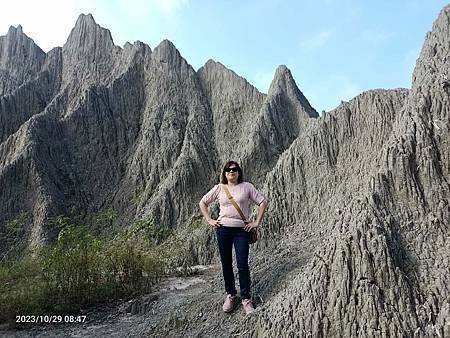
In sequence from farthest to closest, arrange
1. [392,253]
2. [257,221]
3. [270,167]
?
[270,167] → [257,221] → [392,253]

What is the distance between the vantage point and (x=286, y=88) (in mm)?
24906

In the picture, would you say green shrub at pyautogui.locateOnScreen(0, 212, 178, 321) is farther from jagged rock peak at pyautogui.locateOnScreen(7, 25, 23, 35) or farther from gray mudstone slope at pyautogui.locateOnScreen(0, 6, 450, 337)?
jagged rock peak at pyautogui.locateOnScreen(7, 25, 23, 35)

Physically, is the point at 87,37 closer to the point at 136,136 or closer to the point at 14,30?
the point at 14,30

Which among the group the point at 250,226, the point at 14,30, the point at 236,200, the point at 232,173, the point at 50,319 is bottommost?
the point at 50,319

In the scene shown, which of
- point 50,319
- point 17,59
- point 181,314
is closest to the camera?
point 181,314

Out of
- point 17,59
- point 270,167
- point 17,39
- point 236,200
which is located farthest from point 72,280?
point 17,39

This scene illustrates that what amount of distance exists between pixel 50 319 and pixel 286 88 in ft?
65.5

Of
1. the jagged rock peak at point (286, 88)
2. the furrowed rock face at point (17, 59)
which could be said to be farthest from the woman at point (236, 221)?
the furrowed rock face at point (17, 59)

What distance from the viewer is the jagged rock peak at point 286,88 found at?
24.3m

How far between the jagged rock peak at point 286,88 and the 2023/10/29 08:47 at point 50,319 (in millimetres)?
18362

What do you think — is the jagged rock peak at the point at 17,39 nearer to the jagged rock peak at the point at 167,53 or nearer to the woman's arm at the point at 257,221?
the jagged rock peak at the point at 167,53

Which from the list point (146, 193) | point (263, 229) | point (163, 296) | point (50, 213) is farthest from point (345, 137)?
point (50, 213)

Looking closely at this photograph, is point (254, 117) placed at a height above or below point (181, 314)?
above

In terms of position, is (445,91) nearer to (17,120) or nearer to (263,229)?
(263,229)
